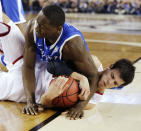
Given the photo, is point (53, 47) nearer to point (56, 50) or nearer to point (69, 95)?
point (56, 50)

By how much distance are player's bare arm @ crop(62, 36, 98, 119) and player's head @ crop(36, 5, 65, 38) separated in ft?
0.52

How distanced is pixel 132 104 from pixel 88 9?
15617 mm

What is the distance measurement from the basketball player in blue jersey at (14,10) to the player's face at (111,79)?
1.38 m

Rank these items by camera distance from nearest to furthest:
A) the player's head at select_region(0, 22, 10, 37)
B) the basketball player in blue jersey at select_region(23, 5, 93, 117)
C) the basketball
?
the basketball player in blue jersey at select_region(23, 5, 93, 117) < the basketball < the player's head at select_region(0, 22, 10, 37)

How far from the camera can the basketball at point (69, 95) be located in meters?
1.91

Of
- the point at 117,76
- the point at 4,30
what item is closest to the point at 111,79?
the point at 117,76

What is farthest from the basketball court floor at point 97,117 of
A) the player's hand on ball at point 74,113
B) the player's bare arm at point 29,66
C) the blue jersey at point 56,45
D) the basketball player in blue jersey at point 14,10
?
the basketball player in blue jersey at point 14,10

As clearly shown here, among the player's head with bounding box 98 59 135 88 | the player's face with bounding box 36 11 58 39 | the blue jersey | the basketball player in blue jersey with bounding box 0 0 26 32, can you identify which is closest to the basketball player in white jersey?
the player's head with bounding box 98 59 135 88

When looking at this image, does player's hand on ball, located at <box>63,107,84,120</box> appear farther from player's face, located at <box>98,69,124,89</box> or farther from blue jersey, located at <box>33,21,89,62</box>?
blue jersey, located at <box>33,21,89,62</box>

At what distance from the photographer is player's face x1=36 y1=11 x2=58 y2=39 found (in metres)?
1.78

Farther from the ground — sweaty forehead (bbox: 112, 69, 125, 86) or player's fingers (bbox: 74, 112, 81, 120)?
sweaty forehead (bbox: 112, 69, 125, 86)

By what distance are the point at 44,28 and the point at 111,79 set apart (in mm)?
626

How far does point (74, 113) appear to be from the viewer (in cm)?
188

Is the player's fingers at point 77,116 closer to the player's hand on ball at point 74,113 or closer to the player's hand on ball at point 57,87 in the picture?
the player's hand on ball at point 74,113
